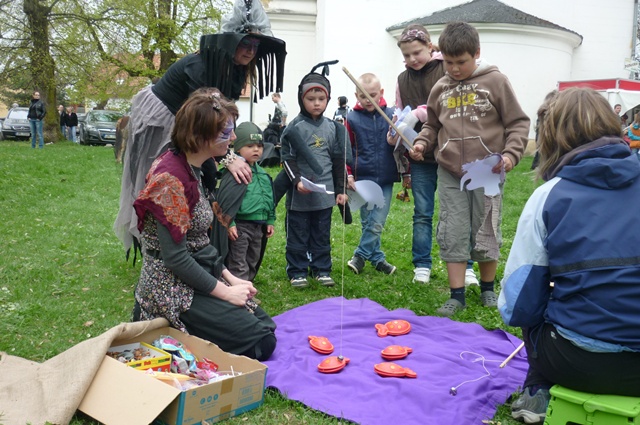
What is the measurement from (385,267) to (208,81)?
2582 mm

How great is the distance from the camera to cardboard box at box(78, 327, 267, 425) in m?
2.56

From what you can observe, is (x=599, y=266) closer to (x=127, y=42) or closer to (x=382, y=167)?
(x=382, y=167)

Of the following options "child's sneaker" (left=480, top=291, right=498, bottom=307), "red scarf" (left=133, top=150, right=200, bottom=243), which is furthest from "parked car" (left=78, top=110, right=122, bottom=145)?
"red scarf" (left=133, top=150, right=200, bottom=243)

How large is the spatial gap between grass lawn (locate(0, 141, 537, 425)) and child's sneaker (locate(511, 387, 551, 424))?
93 millimetres

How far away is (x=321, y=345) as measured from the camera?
146 inches

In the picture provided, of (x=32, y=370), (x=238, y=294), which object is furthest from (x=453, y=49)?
(x=32, y=370)

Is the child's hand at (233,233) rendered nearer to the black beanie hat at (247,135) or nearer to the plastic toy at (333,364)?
→ the black beanie hat at (247,135)

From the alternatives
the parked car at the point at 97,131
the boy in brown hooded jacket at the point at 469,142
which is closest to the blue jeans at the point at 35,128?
the parked car at the point at 97,131

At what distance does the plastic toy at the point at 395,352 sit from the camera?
3.60 metres

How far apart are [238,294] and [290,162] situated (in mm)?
1939

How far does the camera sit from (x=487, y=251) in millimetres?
4457

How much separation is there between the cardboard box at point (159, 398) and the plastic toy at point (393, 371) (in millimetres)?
703

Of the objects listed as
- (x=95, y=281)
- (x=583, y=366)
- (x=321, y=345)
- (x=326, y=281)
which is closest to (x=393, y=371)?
(x=321, y=345)

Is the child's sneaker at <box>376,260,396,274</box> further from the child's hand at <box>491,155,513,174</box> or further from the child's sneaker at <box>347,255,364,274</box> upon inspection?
the child's hand at <box>491,155,513,174</box>
